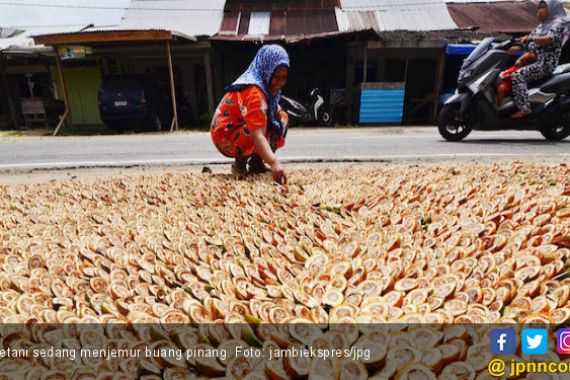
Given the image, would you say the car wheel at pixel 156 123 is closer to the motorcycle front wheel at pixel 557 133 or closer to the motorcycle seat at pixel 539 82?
the motorcycle seat at pixel 539 82

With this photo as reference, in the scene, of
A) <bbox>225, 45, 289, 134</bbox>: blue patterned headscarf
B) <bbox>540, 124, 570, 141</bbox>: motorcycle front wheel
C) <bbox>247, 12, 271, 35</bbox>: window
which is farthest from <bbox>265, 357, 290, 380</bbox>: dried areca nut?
<bbox>247, 12, 271, 35</bbox>: window

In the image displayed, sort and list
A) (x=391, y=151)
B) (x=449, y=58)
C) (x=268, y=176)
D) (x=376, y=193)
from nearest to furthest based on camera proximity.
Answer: (x=376, y=193) < (x=268, y=176) < (x=391, y=151) < (x=449, y=58)

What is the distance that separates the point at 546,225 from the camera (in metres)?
1.45

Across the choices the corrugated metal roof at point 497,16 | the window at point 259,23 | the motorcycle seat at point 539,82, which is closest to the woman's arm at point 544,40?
the motorcycle seat at point 539,82

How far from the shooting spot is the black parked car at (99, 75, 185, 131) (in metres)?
8.73

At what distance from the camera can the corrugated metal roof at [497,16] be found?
10.3m

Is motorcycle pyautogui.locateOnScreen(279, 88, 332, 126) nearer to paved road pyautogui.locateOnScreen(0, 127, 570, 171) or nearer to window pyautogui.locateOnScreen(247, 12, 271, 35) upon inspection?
window pyautogui.locateOnScreen(247, 12, 271, 35)

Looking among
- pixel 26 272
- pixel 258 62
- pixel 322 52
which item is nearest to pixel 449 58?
pixel 322 52

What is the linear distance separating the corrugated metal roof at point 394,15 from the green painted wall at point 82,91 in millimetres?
8639

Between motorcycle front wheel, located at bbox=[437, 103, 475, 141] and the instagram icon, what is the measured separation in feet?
15.3

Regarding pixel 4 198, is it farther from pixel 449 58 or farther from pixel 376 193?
pixel 449 58

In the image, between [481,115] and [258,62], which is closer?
[258,62]

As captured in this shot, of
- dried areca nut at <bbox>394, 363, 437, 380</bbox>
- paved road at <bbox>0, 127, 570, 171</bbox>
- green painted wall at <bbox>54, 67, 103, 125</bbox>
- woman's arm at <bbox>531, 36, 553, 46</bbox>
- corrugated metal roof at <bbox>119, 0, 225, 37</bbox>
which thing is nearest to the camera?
dried areca nut at <bbox>394, 363, 437, 380</bbox>

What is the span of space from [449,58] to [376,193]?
35.3ft
